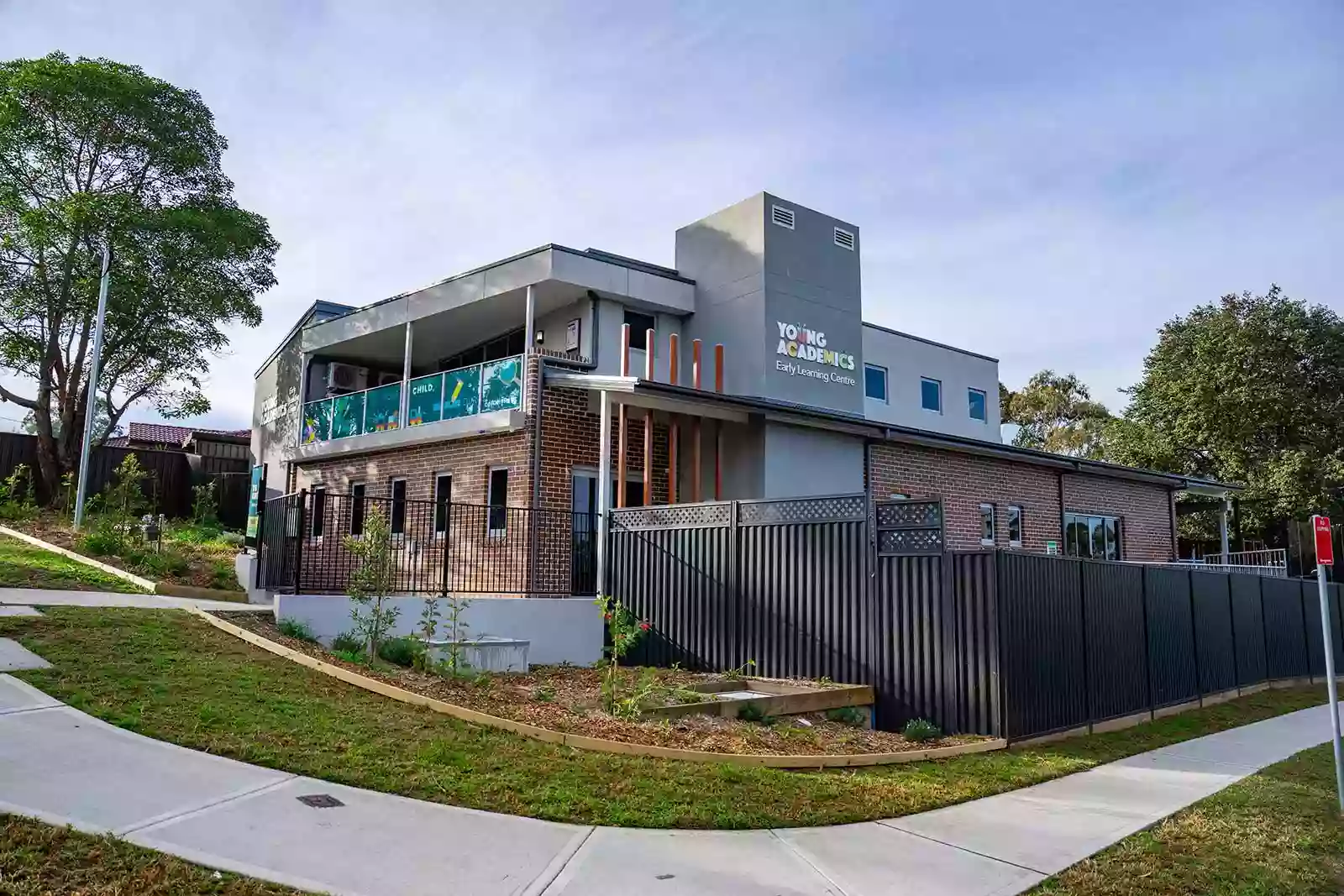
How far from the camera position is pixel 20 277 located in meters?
23.3

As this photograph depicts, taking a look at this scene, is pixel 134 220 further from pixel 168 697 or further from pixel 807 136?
pixel 168 697

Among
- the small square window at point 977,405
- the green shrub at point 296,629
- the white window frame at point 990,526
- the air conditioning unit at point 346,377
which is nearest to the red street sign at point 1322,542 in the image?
the green shrub at point 296,629

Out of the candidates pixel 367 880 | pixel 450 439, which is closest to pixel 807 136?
pixel 450 439

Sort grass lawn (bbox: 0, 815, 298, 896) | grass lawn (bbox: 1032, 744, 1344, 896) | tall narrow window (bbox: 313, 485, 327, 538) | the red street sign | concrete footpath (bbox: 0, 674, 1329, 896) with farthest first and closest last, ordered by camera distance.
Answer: tall narrow window (bbox: 313, 485, 327, 538) < the red street sign < grass lawn (bbox: 1032, 744, 1344, 896) < concrete footpath (bbox: 0, 674, 1329, 896) < grass lawn (bbox: 0, 815, 298, 896)

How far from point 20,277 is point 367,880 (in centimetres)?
2487

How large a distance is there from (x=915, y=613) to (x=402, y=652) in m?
5.62

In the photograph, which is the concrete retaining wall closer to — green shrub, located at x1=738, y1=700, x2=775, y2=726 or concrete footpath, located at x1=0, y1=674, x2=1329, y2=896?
green shrub, located at x1=738, y1=700, x2=775, y2=726

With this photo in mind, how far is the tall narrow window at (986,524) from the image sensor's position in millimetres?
18859

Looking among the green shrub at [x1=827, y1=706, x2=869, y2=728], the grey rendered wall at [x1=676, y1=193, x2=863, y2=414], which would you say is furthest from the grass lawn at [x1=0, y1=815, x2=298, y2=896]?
the grey rendered wall at [x1=676, y1=193, x2=863, y2=414]

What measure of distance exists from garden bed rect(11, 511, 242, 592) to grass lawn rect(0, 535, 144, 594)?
64 centimetres

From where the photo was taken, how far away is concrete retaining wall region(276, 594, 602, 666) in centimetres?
1131

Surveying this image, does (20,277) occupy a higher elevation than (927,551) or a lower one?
higher

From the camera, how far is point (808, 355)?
1920 centimetres

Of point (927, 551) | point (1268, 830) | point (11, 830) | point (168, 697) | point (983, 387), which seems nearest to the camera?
point (11, 830)
